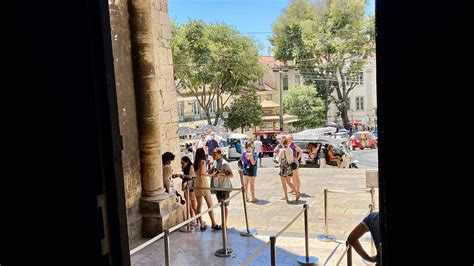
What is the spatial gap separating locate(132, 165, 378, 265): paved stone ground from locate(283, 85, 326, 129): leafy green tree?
20.7 meters

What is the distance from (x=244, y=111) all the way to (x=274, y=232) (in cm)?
2452

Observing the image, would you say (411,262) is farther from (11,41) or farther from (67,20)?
(11,41)

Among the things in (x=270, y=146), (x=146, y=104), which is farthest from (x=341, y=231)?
(x=270, y=146)

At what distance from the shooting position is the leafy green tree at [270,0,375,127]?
29.4 m

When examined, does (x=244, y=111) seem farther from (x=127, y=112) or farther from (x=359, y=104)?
(x=127, y=112)

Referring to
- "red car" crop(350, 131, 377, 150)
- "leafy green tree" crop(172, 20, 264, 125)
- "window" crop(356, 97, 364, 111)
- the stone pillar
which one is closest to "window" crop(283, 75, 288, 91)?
"window" crop(356, 97, 364, 111)

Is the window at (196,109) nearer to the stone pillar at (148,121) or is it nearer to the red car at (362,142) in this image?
the red car at (362,142)

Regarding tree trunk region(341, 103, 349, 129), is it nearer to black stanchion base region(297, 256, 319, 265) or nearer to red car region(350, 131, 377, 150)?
red car region(350, 131, 377, 150)

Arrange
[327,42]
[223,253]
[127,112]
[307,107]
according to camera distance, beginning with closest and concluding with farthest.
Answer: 1. [223,253]
2. [127,112]
3. [327,42]
4. [307,107]

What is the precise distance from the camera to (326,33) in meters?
29.9

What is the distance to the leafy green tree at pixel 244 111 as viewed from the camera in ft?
102

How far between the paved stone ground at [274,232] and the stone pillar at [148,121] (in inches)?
14.5

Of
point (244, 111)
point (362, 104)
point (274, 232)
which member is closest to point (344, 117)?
point (362, 104)

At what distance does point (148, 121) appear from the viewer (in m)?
6.36
